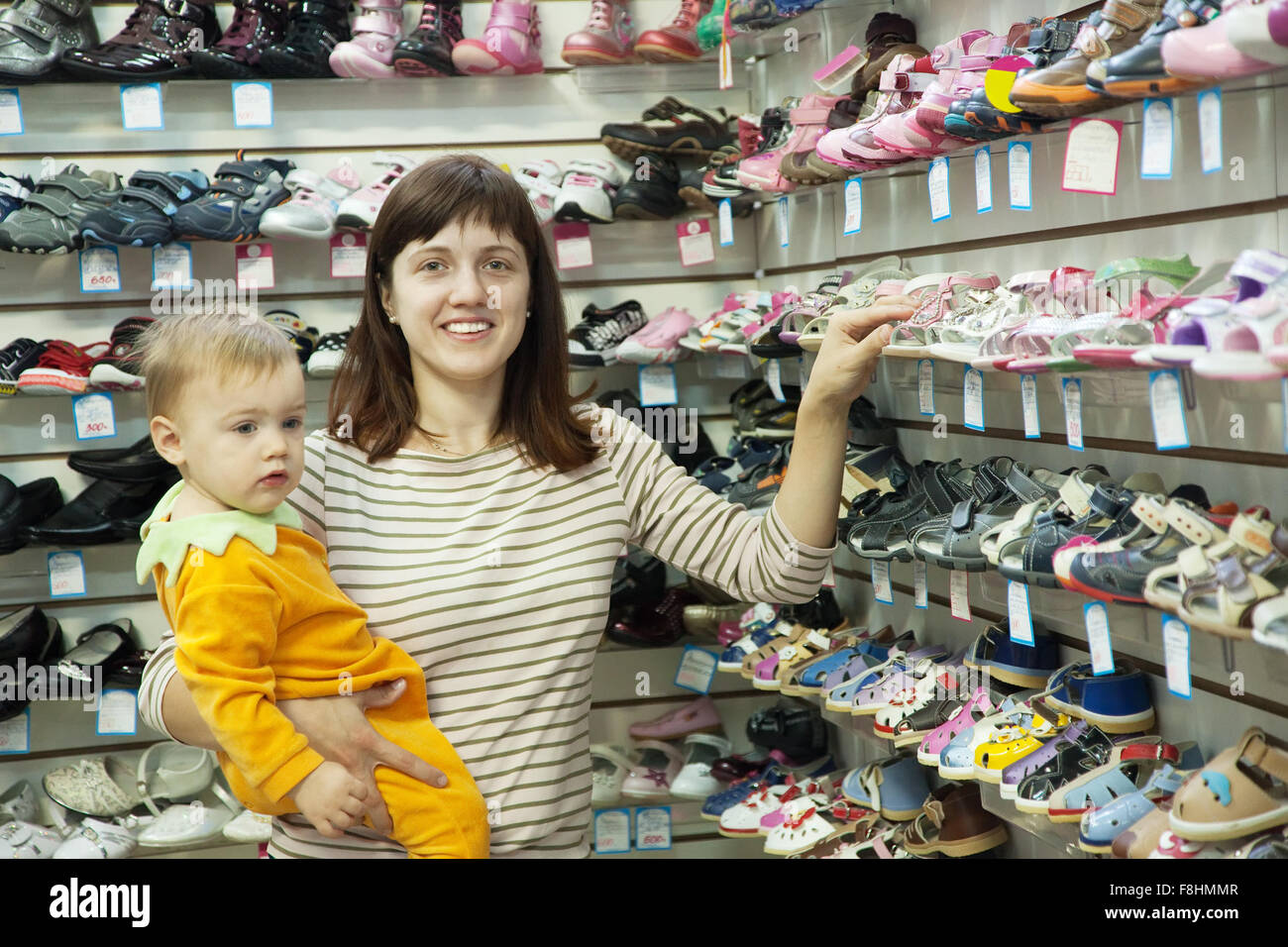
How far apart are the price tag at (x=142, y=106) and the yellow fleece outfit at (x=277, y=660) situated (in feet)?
6.89

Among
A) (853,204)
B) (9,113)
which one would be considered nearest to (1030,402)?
(853,204)

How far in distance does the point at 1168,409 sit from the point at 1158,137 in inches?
14.1

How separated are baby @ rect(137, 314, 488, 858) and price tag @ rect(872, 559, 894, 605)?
41.7 inches

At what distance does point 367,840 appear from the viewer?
173cm

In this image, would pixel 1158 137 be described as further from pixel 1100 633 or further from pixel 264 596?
pixel 264 596

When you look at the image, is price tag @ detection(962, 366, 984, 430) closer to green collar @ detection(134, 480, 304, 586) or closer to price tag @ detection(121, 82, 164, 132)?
green collar @ detection(134, 480, 304, 586)

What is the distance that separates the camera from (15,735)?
3.40 metres

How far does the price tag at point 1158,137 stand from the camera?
153 cm

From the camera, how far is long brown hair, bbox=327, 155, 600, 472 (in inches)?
72.1

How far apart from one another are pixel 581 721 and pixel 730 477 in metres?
1.49

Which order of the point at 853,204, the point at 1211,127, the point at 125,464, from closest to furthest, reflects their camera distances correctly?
1. the point at 1211,127
2. the point at 853,204
3. the point at 125,464

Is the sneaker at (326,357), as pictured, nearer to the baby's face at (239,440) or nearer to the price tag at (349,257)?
the price tag at (349,257)

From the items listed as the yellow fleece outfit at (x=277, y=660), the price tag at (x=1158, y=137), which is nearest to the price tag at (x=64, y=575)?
A: the yellow fleece outfit at (x=277, y=660)
